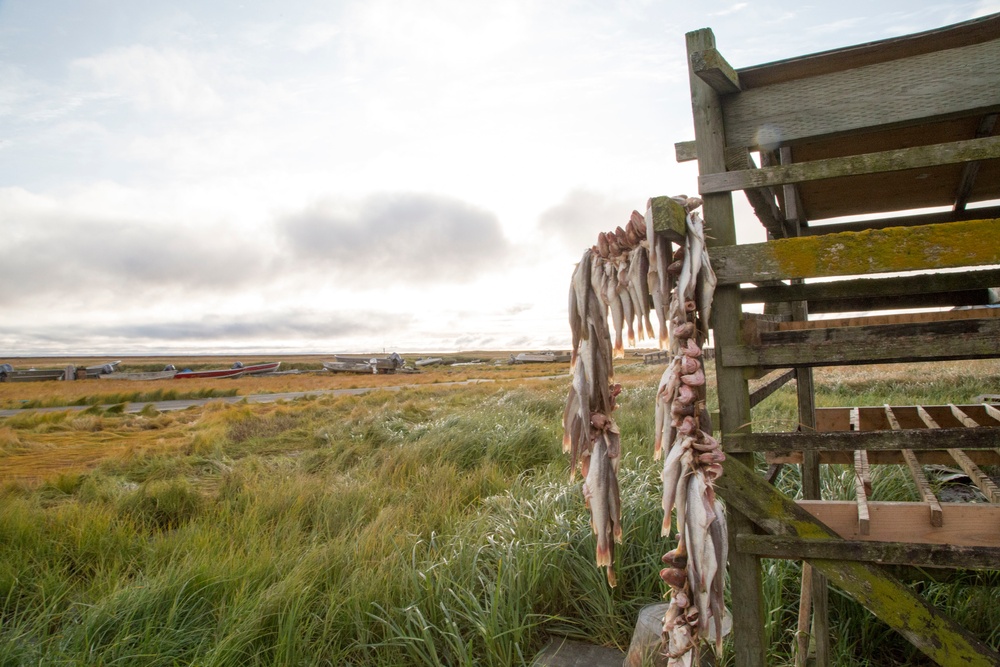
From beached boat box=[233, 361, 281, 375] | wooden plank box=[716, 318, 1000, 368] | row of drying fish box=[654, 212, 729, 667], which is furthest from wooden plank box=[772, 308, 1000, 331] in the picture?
beached boat box=[233, 361, 281, 375]

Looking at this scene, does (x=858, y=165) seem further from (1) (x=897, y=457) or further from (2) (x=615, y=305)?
(1) (x=897, y=457)

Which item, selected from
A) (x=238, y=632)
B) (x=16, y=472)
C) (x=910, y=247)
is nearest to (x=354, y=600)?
(x=238, y=632)

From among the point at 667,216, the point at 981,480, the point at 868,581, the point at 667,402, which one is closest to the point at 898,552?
the point at 868,581

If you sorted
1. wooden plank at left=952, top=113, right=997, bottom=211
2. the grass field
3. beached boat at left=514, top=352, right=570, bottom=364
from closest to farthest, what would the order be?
Answer: wooden plank at left=952, top=113, right=997, bottom=211 → the grass field → beached boat at left=514, top=352, right=570, bottom=364

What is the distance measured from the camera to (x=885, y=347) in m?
2.16

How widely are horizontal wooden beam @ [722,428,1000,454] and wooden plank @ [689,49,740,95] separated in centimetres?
141

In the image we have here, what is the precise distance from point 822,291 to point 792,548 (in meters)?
1.16

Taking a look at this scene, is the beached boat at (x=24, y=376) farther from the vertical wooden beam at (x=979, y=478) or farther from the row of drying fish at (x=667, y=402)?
the vertical wooden beam at (x=979, y=478)

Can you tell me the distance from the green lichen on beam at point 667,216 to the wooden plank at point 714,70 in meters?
0.62

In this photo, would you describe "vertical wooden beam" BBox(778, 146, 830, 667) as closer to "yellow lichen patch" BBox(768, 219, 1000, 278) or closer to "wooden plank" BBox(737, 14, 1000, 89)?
"wooden plank" BBox(737, 14, 1000, 89)

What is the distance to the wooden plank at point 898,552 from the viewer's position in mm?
2031

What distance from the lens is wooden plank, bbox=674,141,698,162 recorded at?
8.32ft

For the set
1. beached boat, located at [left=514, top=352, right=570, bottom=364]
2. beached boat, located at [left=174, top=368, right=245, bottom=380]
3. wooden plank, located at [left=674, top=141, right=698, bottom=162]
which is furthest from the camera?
beached boat, located at [left=514, top=352, right=570, bottom=364]

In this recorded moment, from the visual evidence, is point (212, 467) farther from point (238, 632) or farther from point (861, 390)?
point (861, 390)
